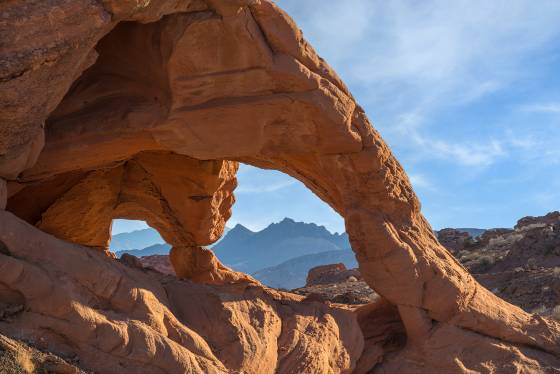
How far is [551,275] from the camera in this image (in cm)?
A: 1636

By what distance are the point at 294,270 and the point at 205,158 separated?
143 meters

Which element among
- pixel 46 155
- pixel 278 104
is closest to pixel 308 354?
pixel 278 104

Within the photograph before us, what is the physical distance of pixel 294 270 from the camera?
150875 millimetres

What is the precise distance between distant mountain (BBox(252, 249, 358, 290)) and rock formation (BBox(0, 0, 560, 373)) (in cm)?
11313

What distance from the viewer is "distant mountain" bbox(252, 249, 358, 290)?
135 m

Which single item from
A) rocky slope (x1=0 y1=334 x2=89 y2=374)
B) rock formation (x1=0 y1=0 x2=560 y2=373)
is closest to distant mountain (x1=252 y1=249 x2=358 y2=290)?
rock formation (x1=0 y1=0 x2=560 y2=373)

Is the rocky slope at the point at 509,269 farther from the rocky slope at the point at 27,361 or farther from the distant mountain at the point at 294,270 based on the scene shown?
the distant mountain at the point at 294,270

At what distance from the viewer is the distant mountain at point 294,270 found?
135 m

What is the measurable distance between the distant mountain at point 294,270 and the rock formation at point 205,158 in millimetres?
113130

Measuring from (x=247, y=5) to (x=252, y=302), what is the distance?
394 centimetres

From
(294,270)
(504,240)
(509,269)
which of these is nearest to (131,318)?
(509,269)

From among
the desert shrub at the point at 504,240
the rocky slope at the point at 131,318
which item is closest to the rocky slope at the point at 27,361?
the rocky slope at the point at 131,318

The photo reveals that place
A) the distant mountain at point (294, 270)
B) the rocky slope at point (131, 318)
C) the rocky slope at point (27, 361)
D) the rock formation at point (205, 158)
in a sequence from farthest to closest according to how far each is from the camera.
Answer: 1. the distant mountain at point (294, 270)
2. the rock formation at point (205, 158)
3. the rocky slope at point (131, 318)
4. the rocky slope at point (27, 361)

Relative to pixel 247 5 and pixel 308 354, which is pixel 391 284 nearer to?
pixel 308 354
